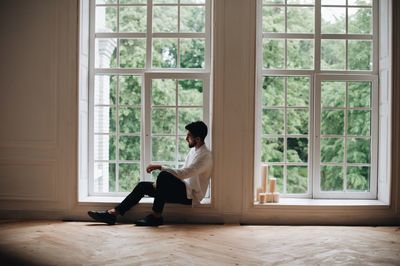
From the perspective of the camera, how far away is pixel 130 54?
5.33m

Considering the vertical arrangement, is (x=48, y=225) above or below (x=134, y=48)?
below

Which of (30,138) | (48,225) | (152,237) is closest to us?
(152,237)

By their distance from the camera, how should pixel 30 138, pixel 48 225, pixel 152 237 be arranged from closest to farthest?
pixel 152 237 < pixel 48 225 < pixel 30 138

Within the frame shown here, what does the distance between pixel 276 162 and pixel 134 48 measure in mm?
2182

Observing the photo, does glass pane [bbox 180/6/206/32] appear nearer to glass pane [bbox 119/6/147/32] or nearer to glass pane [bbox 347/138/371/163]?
glass pane [bbox 119/6/147/32]

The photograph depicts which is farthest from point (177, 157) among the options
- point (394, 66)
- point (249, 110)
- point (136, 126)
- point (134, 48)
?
point (394, 66)

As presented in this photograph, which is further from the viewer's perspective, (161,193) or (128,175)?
(128,175)

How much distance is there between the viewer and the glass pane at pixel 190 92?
5.21 m

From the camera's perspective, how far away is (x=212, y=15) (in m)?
4.97

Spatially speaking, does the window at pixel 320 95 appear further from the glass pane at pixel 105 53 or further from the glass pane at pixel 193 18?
the glass pane at pixel 105 53

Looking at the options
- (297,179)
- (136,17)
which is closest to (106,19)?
(136,17)

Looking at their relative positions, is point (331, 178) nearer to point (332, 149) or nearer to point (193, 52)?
point (332, 149)

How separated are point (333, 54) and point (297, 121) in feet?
2.97

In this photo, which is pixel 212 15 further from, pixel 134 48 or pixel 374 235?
pixel 374 235
